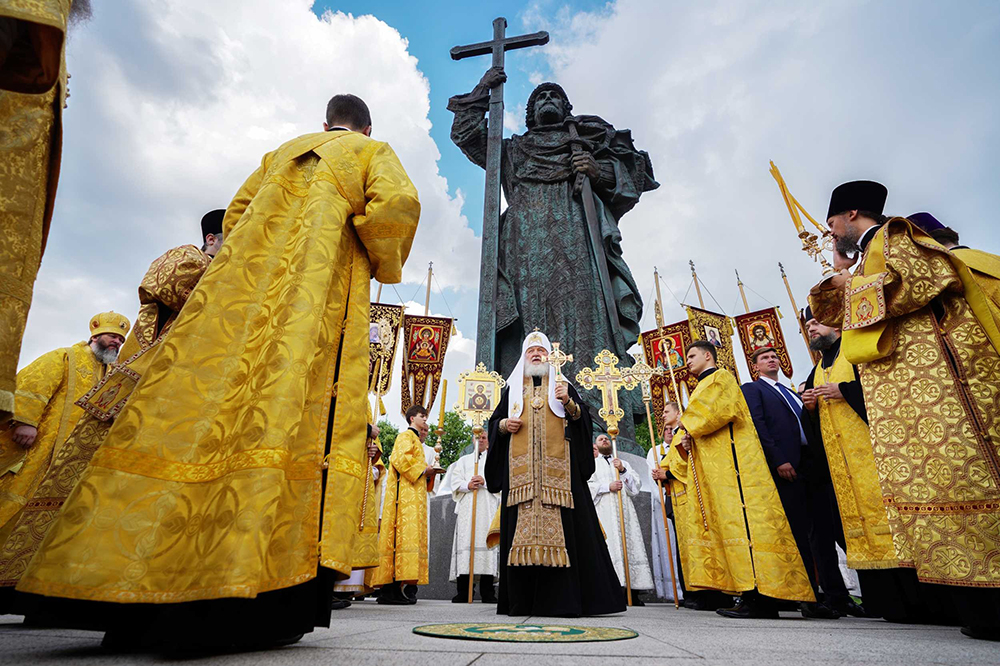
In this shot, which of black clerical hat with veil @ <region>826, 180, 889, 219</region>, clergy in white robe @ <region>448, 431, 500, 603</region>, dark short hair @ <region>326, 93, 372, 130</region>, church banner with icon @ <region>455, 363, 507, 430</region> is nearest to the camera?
dark short hair @ <region>326, 93, 372, 130</region>

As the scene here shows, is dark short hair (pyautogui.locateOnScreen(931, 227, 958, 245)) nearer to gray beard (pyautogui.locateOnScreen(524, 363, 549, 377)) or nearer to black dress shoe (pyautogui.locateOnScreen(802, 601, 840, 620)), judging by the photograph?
black dress shoe (pyautogui.locateOnScreen(802, 601, 840, 620))

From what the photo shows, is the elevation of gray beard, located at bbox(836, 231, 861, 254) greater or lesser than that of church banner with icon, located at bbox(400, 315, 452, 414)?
lesser

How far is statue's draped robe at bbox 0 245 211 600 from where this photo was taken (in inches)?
86.1

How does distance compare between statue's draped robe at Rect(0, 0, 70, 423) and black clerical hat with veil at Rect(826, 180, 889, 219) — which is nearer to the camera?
statue's draped robe at Rect(0, 0, 70, 423)

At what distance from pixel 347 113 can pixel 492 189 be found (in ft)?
25.8

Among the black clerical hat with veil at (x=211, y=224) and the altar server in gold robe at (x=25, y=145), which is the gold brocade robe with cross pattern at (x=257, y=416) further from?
the black clerical hat with veil at (x=211, y=224)

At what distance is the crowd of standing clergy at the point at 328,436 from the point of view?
1.49 meters

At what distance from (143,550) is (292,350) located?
27.8 inches

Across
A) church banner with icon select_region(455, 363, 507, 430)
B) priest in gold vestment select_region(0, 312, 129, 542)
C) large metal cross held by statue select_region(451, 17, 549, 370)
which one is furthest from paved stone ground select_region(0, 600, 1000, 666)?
large metal cross held by statue select_region(451, 17, 549, 370)

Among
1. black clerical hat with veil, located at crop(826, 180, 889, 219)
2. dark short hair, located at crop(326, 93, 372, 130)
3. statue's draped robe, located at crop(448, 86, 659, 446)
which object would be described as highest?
statue's draped robe, located at crop(448, 86, 659, 446)

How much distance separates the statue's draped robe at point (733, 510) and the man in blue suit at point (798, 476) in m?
0.16

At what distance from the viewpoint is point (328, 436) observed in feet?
6.27

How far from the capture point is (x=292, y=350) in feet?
6.00

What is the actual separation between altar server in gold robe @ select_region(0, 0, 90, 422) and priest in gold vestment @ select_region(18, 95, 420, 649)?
37 centimetres
